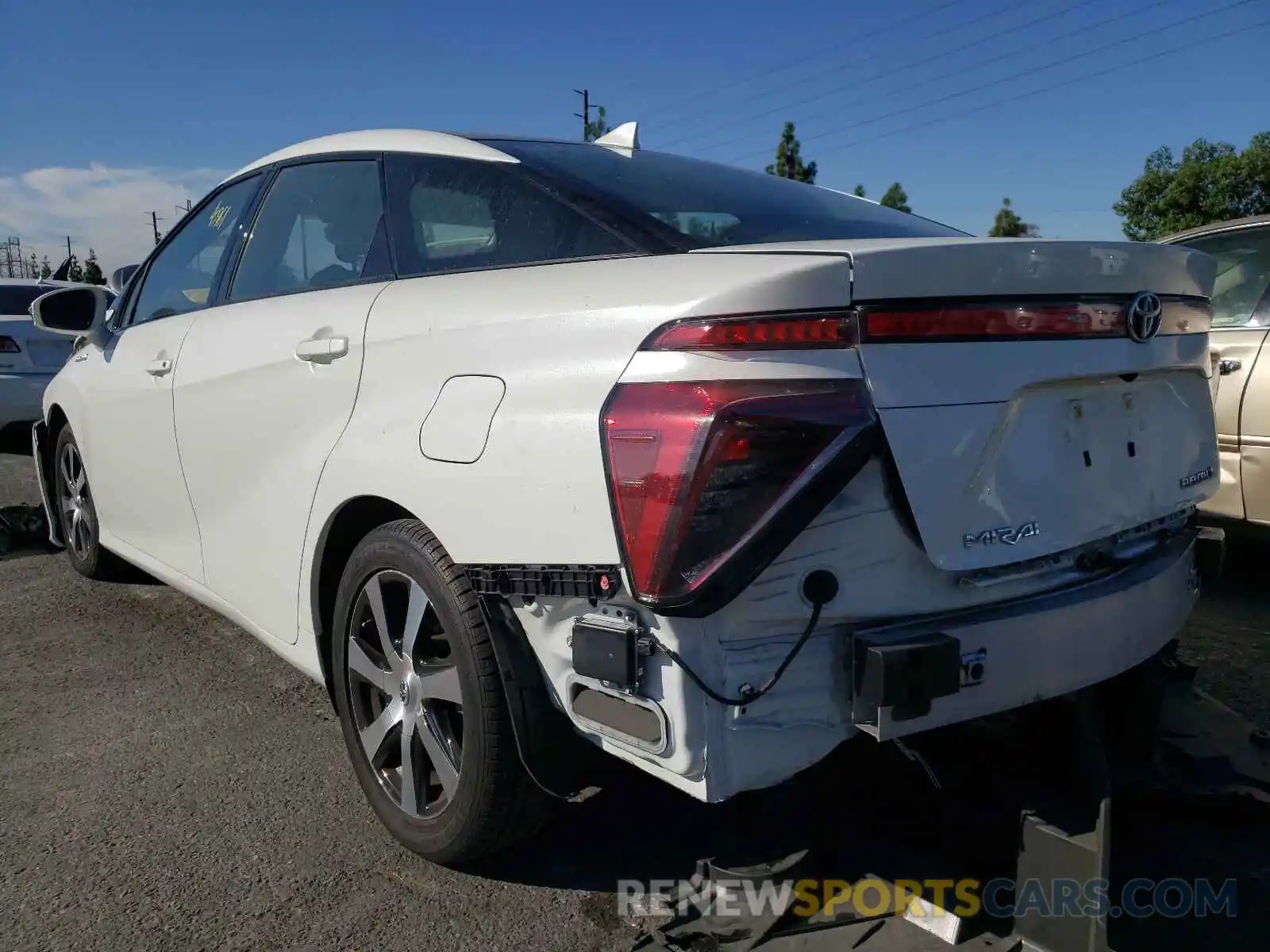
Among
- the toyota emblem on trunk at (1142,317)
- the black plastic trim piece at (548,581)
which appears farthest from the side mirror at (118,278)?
the toyota emblem on trunk at (1142,317)

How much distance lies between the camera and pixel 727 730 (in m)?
1.80

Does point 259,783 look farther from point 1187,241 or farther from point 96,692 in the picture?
point 1187,241

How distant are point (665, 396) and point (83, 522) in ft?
13.6

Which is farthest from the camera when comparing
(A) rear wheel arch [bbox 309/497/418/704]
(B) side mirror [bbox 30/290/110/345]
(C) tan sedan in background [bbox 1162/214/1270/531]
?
(B) side mirror [bbox 30/290/110/345]

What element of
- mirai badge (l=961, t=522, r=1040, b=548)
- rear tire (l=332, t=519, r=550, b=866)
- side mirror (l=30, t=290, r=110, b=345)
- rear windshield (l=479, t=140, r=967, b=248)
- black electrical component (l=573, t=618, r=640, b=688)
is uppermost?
rear windshield (l=479, t=140, r=967, b=248)

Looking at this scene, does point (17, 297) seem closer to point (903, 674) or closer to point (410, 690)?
point (410, 690)

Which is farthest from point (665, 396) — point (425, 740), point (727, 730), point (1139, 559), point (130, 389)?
point (130, 389)

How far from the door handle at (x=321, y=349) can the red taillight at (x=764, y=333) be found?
1130 mm

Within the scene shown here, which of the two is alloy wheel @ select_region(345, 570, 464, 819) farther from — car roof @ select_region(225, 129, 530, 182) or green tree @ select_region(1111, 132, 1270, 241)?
green tree @ select_region(1111, 132, 1270, 241)

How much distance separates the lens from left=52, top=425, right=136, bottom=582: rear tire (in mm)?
4773

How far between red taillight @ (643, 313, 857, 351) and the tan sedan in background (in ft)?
10.3

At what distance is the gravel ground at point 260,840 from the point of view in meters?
2.28

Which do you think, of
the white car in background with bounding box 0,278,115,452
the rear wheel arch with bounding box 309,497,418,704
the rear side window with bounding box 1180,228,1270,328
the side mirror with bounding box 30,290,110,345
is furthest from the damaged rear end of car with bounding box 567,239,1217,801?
the white car in background with bounding box 0,278,115,452

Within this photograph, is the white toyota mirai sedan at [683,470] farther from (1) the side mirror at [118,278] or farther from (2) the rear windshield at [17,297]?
(2) the rear windshield at [17,297]
